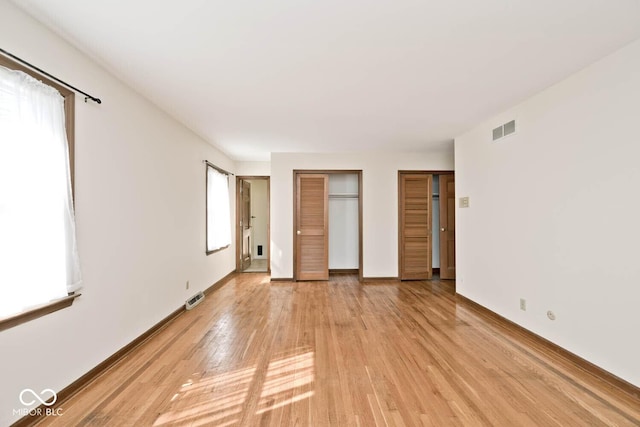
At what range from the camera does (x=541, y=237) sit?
299 cm

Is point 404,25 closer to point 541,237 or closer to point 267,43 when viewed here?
point 267,43

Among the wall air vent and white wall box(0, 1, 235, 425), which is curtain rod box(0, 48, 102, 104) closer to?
white wall box(0, 1, 235, 425)

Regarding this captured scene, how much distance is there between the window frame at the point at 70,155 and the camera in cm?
166

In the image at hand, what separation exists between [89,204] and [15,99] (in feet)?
2.76

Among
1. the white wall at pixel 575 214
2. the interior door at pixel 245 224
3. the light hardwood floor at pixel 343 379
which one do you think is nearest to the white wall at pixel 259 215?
the interior door at pixel 245 224

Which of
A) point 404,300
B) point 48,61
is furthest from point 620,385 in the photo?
point 48,61

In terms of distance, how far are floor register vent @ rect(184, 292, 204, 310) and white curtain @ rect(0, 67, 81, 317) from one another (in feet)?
6.77

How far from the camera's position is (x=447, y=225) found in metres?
5.87

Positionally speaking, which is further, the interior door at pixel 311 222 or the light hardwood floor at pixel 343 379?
the interior door at pixel 311 222

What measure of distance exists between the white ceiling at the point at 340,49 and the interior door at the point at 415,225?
2355 mm

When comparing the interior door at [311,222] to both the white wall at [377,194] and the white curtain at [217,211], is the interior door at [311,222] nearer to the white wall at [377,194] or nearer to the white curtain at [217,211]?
the white wall at [377,194]

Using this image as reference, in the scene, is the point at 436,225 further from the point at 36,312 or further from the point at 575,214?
the point at 36,312

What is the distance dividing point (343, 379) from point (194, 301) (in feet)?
9.05

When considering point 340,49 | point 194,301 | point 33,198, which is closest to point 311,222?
point 194,301
